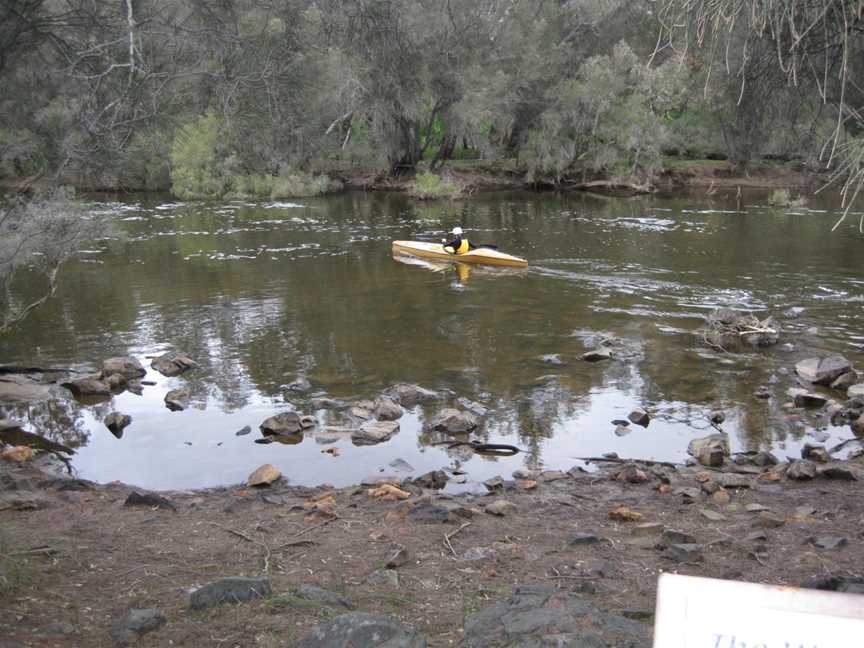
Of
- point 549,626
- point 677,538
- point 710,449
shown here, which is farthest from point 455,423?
point 549,626

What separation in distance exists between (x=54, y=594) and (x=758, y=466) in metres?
6.06

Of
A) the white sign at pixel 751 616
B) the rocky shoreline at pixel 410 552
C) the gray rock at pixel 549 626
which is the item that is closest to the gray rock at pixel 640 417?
the rocky shoreline at pixel 410 552

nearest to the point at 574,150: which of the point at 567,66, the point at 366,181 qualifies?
the point at 567,66

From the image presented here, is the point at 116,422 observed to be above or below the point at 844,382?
below

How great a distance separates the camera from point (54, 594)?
3.99 m

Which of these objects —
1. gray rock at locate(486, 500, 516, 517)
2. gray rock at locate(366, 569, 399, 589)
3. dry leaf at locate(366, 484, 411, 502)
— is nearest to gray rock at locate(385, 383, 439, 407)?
dry leaf at locate(366, 484, 411, 502)

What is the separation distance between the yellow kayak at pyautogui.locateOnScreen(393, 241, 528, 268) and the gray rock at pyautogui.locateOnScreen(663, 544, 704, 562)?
1236 cm

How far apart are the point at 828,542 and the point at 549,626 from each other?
2.85 m

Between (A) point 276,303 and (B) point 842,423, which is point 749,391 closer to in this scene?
(B) point 842,423

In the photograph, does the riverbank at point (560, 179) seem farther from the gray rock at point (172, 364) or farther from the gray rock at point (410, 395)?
the gray rock at point (410, 395)

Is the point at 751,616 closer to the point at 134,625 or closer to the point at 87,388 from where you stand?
the point at 134,625

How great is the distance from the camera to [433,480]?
7273 mm

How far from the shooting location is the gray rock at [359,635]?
3.04 meters

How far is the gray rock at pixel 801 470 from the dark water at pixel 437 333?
787mm
